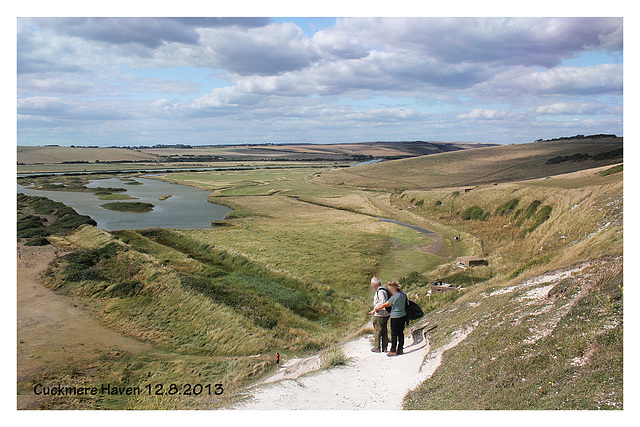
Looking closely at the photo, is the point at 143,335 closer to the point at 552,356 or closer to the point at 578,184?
the point at 552,356

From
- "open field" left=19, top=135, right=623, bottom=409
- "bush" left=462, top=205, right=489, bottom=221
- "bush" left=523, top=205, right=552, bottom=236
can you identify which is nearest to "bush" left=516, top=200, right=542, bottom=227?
"open field" left=19, top=135, right=623, bottom=409

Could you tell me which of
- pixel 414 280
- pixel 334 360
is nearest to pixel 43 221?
pixel 414 280

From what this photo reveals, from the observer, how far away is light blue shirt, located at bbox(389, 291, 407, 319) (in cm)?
1052

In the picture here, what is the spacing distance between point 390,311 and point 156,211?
6203 centimetres

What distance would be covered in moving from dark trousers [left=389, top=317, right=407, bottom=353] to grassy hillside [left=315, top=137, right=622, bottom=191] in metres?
85.2

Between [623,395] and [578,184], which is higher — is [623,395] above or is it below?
below

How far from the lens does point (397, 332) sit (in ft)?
36.4

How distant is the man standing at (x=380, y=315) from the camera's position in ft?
35.4

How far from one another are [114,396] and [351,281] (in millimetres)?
18814

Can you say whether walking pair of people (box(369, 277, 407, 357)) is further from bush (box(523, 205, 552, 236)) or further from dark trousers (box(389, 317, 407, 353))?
bush (box(523, 205, 552, 236))

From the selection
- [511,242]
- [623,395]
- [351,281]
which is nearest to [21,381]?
[623,395]

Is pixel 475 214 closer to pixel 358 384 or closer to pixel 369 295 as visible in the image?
pixel 369 295

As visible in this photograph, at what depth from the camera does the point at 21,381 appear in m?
14.6

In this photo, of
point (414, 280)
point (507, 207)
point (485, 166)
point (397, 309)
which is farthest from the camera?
point (485, 166)
